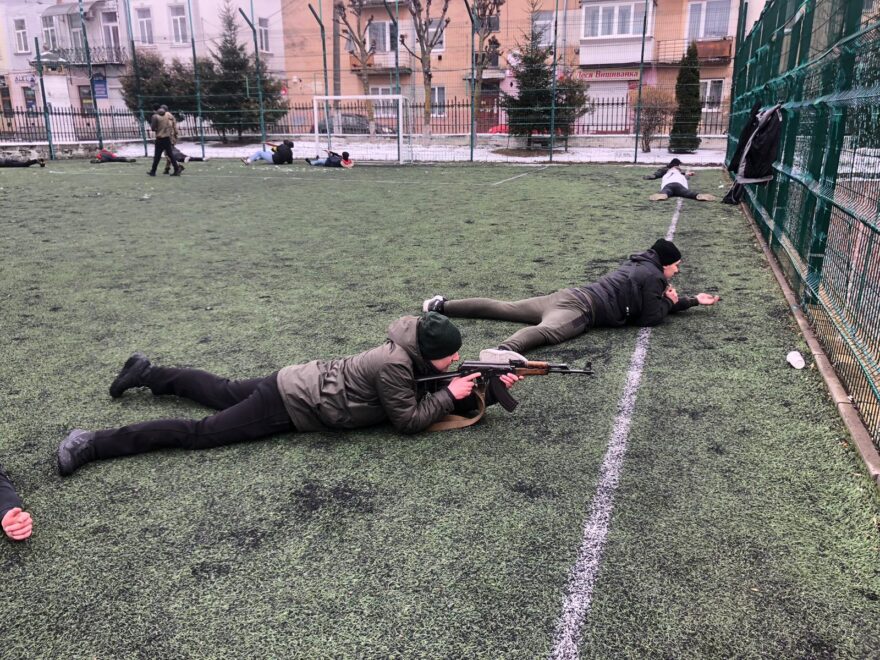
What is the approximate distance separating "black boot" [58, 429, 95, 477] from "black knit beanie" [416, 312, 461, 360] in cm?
171

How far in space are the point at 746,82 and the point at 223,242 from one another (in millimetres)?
10655

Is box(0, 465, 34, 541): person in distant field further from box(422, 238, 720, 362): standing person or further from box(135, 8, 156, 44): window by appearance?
box(135, 8, 156, 44): window

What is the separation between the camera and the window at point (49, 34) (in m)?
36.9

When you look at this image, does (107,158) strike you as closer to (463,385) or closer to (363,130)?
(363,130)

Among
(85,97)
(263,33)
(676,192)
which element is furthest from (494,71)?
(676,192)

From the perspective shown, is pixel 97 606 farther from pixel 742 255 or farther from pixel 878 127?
pixel 742 255

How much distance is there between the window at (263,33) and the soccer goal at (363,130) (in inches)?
366

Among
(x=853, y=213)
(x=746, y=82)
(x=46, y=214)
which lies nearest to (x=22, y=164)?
(x=46, y=214)

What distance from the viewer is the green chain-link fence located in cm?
409

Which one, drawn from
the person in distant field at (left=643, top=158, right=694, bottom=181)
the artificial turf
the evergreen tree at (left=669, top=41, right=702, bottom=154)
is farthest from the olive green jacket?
the evergreen tree at (left=669, top=41, right=702, bottom=154)

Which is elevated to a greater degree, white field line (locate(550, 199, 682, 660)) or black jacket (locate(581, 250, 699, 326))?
black jacket (locate(581, 250, 699, 326))

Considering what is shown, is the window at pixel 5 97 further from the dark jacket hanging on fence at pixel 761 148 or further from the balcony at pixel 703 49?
the dark jacket hanging on fence at pixel 761 148

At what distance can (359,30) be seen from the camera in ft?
109

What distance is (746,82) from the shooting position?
1369cm
